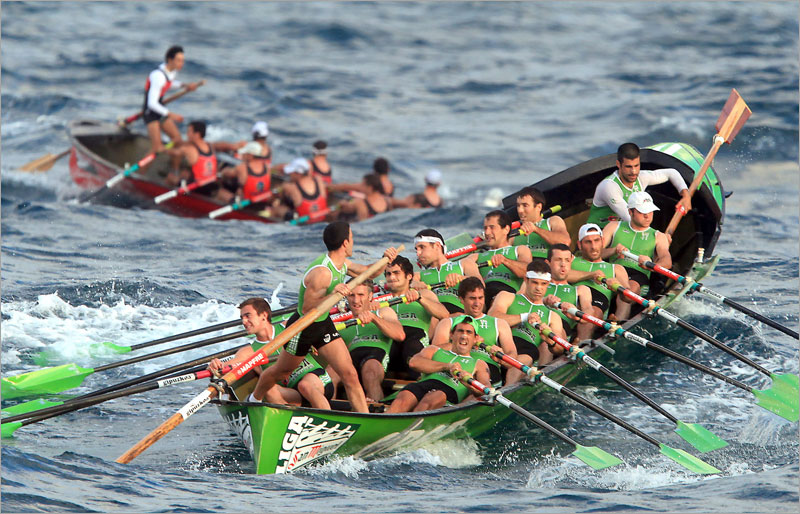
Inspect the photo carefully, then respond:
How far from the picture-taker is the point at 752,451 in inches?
429

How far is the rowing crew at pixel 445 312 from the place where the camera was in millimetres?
9977

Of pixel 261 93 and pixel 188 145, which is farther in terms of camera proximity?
pixel 261 93

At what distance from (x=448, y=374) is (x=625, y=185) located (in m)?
4.58

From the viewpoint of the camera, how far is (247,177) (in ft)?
61.2

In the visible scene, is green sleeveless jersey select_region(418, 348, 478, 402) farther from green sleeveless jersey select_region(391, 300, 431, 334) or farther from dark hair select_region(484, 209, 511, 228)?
dark hair select_region(484, 209, 511, 228)

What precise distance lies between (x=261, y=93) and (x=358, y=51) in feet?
18.4

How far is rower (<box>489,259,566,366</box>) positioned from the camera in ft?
37.4

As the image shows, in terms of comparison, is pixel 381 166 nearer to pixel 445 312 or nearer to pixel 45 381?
pixel 445 312

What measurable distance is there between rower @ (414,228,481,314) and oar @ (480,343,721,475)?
1.35m

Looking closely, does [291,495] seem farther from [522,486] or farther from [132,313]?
[132,313]

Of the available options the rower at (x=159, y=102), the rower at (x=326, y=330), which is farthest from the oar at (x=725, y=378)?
the rower at (x=159, y=102)

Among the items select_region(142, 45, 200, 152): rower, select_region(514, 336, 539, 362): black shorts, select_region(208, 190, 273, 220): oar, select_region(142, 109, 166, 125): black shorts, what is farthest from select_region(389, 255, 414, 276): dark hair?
select_region(142, 109, 166, 125): black shorts

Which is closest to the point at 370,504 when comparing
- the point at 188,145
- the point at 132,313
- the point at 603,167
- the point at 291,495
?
the point at 291,495

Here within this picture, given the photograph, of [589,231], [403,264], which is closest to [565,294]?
[589,231]
